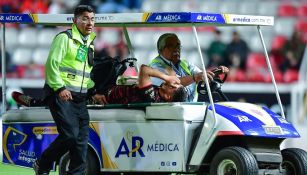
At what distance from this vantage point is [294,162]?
10.4m

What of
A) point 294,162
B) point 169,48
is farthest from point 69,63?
point 294,162

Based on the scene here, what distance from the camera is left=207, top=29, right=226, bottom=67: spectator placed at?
64.0 ft

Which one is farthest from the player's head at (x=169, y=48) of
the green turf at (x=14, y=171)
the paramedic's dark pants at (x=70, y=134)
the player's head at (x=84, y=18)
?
the green turf at (x=14, y=171)

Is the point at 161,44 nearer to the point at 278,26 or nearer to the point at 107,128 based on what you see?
the point at 107,128

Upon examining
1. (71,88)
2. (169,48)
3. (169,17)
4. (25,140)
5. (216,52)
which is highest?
(216,52)

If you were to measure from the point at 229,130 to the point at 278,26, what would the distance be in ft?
37.2

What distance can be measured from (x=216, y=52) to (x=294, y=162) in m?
9.45

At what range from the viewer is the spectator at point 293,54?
63.2ft

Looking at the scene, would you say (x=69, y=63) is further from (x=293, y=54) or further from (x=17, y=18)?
(x=293, y=54)

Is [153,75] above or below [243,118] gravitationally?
above

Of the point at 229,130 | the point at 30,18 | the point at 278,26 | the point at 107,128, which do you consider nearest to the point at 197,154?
the point at 229,130

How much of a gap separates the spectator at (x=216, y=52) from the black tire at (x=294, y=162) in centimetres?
887

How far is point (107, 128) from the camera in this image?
34.9 ft

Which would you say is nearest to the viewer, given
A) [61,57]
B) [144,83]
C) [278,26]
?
[61,57]
